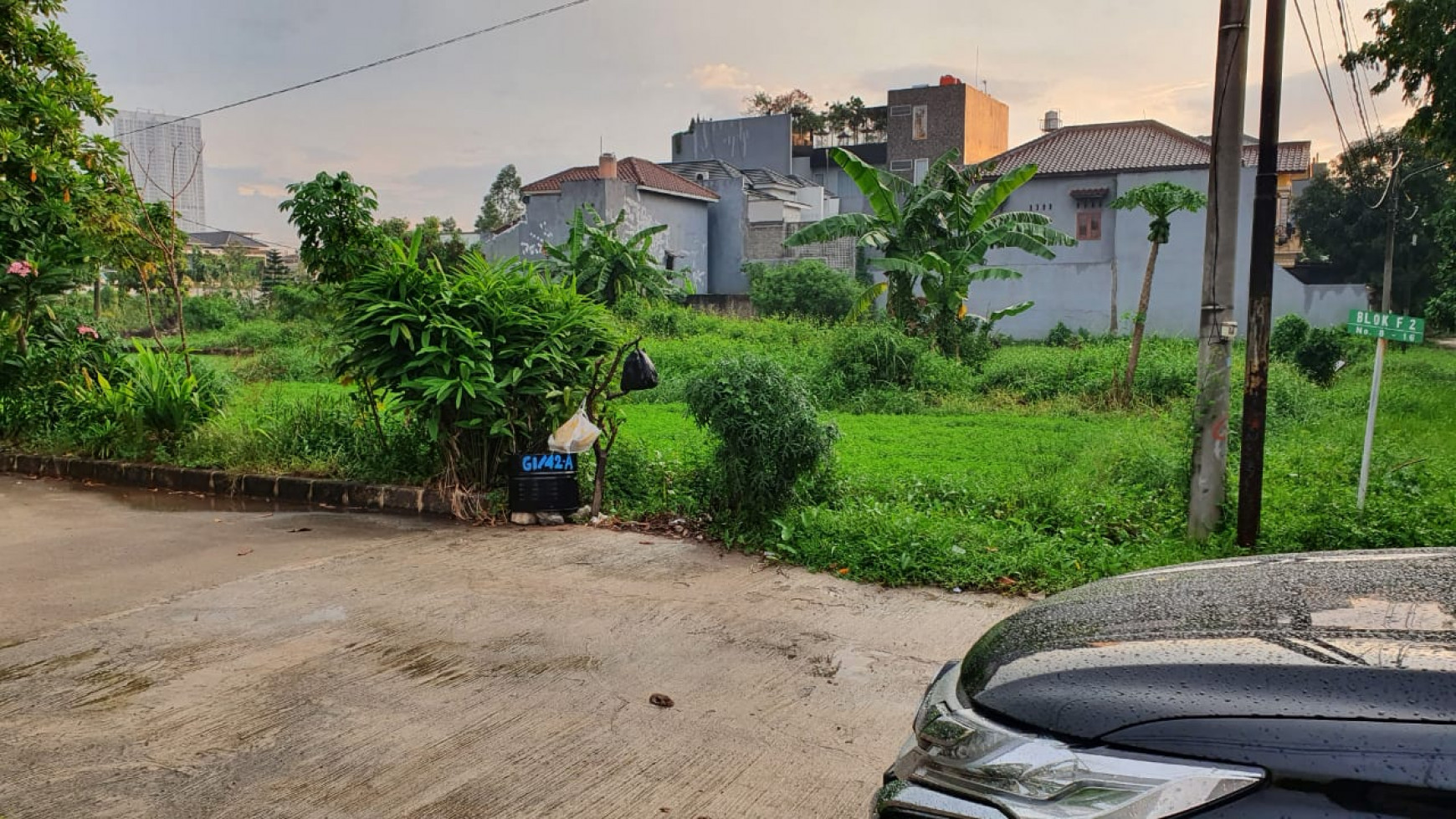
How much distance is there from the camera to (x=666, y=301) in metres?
28.9

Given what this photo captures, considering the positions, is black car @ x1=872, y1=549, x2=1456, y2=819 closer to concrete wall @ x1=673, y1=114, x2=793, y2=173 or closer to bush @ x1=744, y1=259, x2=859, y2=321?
bush @ x1=744, y1=259, x2=859, y2=321

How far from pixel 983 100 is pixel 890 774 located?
53.3 meters

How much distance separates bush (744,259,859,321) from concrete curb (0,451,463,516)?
985 inches

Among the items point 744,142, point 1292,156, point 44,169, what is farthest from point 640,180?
point 44,169

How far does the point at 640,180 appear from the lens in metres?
38.5

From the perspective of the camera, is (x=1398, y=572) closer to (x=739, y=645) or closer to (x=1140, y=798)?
(x=1140, y=798)

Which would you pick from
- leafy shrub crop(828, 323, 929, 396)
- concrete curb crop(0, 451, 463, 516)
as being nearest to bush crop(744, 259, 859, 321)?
leafy shrub crop(828, 323, 929, 396)

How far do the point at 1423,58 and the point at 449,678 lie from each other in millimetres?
19346

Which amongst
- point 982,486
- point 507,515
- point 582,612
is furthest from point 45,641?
point 982,486

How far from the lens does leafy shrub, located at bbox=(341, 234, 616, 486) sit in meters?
8.07

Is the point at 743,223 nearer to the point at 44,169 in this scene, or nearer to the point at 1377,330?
→ the point at 44,169

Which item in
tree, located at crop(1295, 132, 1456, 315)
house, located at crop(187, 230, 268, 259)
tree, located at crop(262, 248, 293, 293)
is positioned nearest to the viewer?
tree, located at crop(1295, 132, 1456, 315)

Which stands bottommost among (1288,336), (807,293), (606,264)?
(1288,336)

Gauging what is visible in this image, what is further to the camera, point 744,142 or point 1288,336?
point 744,142
